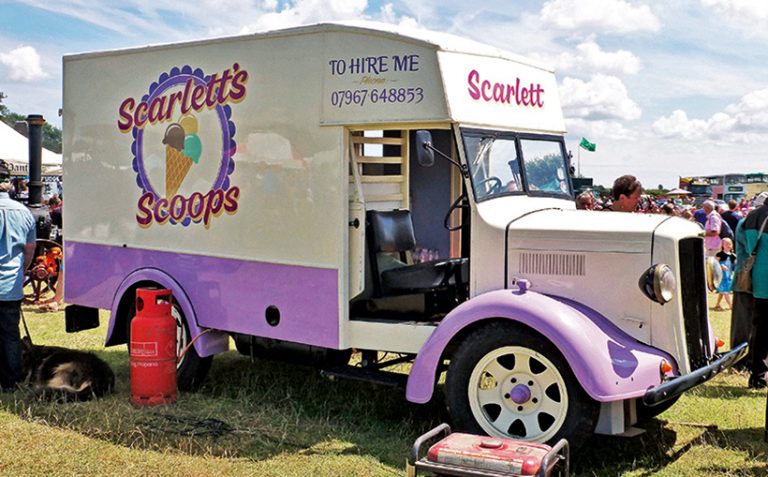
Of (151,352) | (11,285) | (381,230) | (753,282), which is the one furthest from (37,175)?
(753,282)

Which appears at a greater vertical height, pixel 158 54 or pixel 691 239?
pixel 158 54

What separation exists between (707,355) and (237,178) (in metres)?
3.62

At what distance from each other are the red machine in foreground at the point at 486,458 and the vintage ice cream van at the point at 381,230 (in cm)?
117

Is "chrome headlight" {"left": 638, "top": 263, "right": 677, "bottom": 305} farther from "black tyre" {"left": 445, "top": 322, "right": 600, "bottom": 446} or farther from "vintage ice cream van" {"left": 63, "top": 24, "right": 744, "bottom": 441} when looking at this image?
"black tyre" {"left": 445, "top": 322, "right": 600, "bottom": 446}

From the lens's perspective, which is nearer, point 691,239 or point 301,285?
point 691,239

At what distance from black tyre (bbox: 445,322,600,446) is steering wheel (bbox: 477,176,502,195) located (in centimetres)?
105

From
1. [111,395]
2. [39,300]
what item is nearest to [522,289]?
[111,395]

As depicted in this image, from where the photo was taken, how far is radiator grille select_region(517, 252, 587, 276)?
557 cm

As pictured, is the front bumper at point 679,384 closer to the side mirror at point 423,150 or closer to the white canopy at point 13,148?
the side mirror at point 423,150

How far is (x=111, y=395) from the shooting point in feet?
23.6

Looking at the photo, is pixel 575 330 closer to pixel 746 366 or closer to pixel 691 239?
pixel 691 239

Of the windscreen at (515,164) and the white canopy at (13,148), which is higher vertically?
the white canopy at (13,148)

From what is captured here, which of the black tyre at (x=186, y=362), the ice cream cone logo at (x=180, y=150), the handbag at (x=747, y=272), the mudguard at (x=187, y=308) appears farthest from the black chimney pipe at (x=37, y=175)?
the handbag at (x=747, y=272)

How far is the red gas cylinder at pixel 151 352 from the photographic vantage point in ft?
22.2
